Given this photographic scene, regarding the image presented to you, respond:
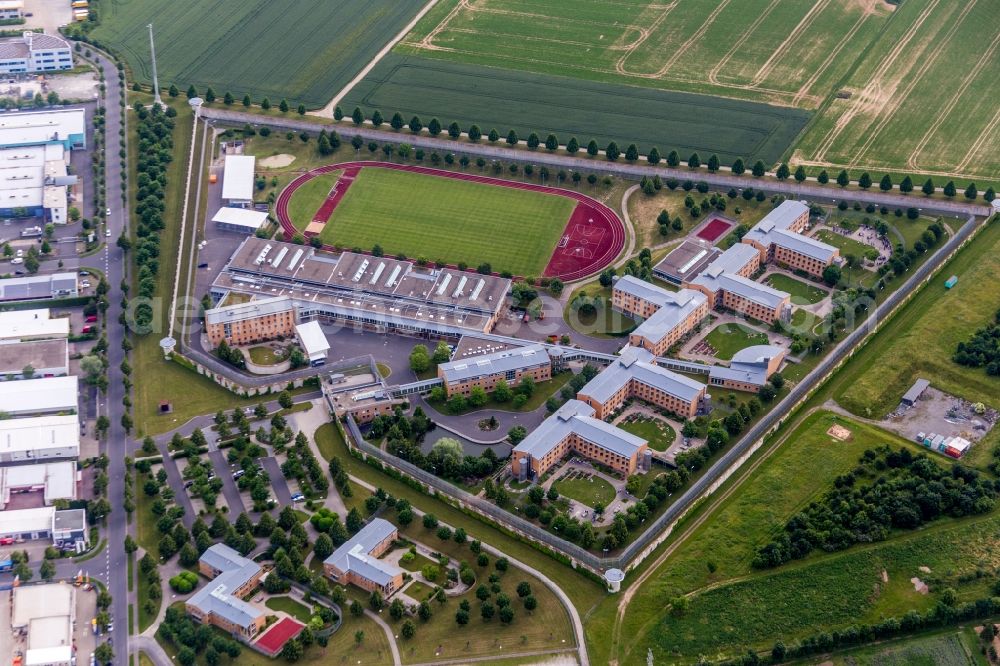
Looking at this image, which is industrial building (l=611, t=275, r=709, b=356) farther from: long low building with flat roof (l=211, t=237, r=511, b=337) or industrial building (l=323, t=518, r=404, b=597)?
industrial building (l=323, t=518, r=404, b=597)

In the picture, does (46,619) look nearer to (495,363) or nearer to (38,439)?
(38,439)

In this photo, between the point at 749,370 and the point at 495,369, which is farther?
the point at 495,369

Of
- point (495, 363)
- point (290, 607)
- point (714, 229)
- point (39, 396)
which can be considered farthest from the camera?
point (714, 229)

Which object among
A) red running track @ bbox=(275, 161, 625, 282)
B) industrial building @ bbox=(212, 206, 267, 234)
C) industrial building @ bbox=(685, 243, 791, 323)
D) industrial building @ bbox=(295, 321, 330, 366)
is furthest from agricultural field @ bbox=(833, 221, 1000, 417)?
industrial building @ bbox=(212, 206, 267, 234)

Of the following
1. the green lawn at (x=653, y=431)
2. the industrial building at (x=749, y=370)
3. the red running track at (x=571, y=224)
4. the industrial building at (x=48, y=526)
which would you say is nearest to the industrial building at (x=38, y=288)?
the red running track at (x=571, y=224)

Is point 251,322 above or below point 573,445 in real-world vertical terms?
below

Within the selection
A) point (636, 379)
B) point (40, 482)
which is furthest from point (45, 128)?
point (636, 379)

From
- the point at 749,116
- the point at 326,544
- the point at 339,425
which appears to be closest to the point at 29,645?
the point at 326,544
